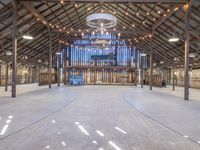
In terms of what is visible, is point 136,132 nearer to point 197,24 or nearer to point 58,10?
point 197,24

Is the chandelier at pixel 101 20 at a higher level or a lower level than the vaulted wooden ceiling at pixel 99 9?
lower

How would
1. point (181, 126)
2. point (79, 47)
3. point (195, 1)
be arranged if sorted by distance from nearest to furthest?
1. point (181, 126)
2. point (195, 1)
3. point (79, 47)

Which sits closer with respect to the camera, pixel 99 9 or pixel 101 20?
pixel 101 20

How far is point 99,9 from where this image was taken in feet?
81.7

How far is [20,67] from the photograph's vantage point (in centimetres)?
3294

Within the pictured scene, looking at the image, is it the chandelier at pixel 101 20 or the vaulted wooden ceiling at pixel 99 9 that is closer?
the chandelier at pixel 101 20

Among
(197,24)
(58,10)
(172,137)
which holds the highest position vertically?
(58,10)

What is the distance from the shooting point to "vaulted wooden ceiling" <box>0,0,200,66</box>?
50.5 ft

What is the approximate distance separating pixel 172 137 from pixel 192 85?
26551 mm

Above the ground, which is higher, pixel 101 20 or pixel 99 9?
pixel 99 9

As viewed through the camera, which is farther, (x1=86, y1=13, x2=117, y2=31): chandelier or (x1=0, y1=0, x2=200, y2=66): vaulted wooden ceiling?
(x1=0, y1=0, x2=200, y2=66): vaulted wooden ceiling

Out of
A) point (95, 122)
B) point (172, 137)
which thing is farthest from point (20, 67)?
point (172, 137)

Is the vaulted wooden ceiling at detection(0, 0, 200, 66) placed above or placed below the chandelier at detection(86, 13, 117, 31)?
above

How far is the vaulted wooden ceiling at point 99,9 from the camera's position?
50.5ft
